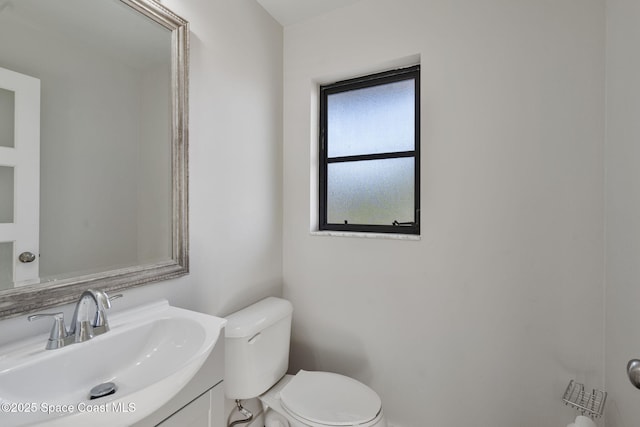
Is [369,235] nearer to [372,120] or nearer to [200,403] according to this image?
[372,120]

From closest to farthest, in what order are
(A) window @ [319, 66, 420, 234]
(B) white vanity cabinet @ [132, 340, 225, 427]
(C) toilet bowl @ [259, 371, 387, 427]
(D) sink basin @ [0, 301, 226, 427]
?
(D) sink basin @ [0, 301, 226, 427] < (B) white vanity cabinet @ [132, 340, 225, 427] < (C) toilet bowl @ [259, 371, 387, 427] < (A) window @ [319, 66, 420, 234]

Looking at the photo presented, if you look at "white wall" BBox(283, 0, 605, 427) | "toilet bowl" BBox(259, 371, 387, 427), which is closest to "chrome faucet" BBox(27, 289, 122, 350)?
"toilet bowl" BBox(259, 371, 387, 427)

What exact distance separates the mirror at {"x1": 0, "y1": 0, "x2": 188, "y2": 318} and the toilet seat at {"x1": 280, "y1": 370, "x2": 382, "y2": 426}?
0.76 m

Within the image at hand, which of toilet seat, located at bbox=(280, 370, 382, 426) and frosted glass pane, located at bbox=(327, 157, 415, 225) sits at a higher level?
frosted glass pane, located at bbox=(327, 157, 415, 225)

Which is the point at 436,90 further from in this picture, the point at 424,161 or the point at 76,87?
the point at 76,87

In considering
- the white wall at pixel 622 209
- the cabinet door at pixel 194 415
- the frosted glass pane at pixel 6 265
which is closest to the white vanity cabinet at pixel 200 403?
the cabinet door at pixel 194 415

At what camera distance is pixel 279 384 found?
1.51m

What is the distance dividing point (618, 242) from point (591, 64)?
0.71 meters

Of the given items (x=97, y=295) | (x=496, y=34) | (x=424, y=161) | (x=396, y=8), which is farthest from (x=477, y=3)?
(x=97, y=295)

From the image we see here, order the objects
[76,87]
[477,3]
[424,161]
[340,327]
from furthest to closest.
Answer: [340,327], [424,161], [477,3], [76,87]

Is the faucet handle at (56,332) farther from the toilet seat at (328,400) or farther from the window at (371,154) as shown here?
the window at (371,154)

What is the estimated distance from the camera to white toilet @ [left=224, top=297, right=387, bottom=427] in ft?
4.02

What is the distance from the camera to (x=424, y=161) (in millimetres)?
1487

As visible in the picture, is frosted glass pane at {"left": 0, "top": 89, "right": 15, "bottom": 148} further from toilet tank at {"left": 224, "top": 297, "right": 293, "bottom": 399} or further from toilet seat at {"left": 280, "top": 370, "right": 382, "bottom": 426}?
toilet seat at {"left": 280, "top": 370, "right": 382, "bottom": 426}
